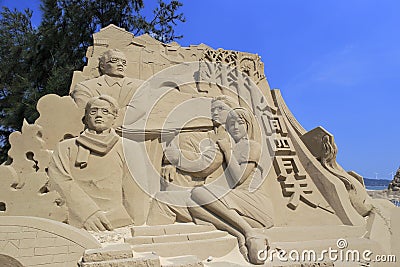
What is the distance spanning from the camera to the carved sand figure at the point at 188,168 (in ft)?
11.2

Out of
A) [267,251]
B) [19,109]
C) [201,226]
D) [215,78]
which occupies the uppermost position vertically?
[19,109]

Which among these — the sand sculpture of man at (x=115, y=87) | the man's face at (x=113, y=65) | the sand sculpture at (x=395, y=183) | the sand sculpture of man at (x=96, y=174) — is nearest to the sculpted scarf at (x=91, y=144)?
the sand sculpture of man at (x=96, y=174)

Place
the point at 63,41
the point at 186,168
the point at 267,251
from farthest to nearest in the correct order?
1. the point at 63,41
2. the point at 186,168
3. the point at 267,251

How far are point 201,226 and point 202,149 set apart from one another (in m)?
0.99

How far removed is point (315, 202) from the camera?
404cm

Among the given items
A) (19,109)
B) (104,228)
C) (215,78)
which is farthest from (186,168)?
(19,109)

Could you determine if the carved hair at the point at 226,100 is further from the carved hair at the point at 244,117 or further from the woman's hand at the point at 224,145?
the woman's hand at the point at 224,145

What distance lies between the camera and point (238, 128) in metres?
3.94

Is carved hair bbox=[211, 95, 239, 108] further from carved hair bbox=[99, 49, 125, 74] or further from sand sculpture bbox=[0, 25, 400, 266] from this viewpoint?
carved hair bbox=[99, 49, 125, 74]

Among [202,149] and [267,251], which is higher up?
[202,149]

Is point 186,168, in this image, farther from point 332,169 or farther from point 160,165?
point 332,169

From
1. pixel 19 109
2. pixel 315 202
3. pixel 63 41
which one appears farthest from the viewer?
pixel 63 41

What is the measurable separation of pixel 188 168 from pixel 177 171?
0.46 ft

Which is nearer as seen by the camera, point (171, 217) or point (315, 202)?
point (171, 217)
